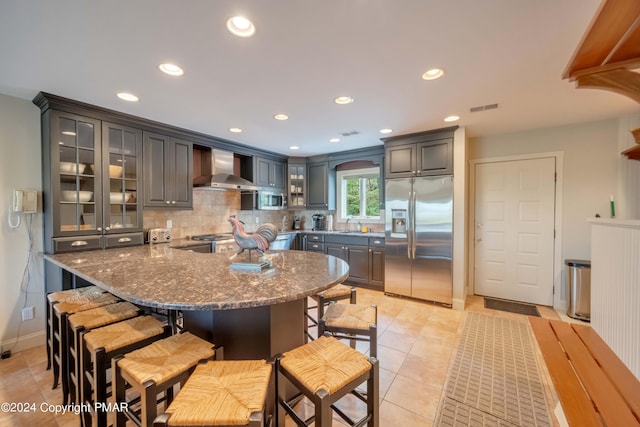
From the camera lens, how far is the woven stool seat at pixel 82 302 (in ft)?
5.88

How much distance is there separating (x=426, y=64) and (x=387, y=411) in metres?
2.45

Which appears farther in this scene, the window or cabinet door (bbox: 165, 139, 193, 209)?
the window

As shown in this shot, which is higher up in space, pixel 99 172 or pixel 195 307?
pixel 99 172

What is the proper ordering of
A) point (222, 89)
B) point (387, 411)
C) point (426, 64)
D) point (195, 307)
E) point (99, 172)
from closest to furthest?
1. point (195, 307)
2. point (387, 411)
3. point (426, 64)
4. point (222, 89)
5. point (99, 172)

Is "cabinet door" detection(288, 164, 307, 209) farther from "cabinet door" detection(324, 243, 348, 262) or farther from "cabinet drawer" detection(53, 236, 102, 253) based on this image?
"cabinet drawer" detection(53, 236, 102, 253)

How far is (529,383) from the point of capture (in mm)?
1979

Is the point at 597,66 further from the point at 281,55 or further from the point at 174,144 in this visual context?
the point at 174,144

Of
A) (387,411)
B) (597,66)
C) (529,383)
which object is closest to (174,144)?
(387,411)

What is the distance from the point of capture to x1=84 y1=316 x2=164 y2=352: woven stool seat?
1.34 metres

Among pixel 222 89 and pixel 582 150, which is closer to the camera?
pixel 222 89

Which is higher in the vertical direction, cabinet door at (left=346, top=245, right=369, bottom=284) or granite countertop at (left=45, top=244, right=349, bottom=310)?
granite countertop at (left=45, top=244, right=349, bottom=310)

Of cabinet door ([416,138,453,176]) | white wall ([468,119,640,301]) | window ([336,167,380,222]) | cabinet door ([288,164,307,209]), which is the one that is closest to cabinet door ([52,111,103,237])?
cabinet door ([288,164,307,209])

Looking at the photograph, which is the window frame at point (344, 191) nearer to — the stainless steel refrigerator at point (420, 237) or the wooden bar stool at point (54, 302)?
the stainless steel refrigerator at point (420, 237)

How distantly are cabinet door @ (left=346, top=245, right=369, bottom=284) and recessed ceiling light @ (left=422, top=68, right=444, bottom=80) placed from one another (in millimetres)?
2756
